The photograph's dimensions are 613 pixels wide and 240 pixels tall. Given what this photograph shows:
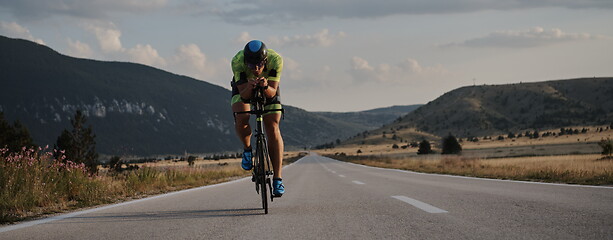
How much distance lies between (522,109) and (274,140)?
14647cm

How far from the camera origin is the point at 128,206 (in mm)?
8516

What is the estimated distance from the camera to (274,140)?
23.9 ft

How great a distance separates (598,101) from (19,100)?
194 m

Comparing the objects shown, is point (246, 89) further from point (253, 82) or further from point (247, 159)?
point (247, 159)

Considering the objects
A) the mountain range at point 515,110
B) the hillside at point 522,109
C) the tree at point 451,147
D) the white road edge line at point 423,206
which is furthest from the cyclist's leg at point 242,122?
the hillside at point 522,109

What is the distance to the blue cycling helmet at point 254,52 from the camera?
21.1 feet

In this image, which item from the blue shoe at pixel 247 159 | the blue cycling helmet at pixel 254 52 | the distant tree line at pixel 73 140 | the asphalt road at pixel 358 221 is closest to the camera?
the asphalt road at pixel 358 221

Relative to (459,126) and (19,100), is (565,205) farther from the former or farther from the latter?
(19,100)

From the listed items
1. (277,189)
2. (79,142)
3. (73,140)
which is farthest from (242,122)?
(79,142)

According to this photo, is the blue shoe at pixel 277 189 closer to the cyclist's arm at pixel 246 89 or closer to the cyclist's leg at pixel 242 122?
the cyclist's leg at pixel 242 122

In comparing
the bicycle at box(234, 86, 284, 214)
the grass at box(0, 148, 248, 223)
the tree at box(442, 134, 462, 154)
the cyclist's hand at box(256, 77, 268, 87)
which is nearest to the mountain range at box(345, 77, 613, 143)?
the tree at box(442, 134, 462, 154)

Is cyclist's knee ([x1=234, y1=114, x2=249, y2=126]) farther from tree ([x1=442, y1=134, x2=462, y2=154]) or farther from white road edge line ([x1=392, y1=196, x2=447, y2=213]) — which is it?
tree ([x1=442, y1=134, x2=462, y2=154])

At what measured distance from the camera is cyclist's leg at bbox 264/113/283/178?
23.4 ft

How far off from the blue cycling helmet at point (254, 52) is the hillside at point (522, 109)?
411 feet
